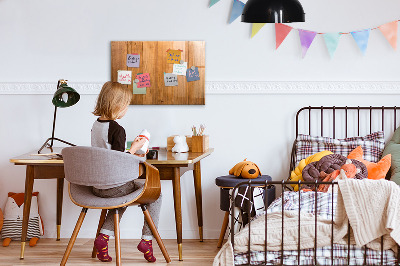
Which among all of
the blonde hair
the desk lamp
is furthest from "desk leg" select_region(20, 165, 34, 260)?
the blonde hair

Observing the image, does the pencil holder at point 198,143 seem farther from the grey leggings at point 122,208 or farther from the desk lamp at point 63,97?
the desk lamp at point 63,97

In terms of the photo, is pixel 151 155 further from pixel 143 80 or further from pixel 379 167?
pixel 379 167

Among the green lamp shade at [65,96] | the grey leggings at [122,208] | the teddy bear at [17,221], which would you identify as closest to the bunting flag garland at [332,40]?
the grey leggings at [122,208]

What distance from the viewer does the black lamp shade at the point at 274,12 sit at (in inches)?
121

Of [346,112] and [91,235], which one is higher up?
[346,112]

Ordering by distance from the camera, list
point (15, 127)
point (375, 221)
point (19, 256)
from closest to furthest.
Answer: point (375, 221) → point (19, 256) → point (15, 127)

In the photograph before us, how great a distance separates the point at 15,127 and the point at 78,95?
2.05ft

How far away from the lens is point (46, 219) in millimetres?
4445

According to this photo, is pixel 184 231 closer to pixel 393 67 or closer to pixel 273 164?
pixel 273 164

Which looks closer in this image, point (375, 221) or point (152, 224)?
point (375, 221)

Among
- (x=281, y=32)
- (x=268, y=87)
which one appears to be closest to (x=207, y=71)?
(x=268, y=87)

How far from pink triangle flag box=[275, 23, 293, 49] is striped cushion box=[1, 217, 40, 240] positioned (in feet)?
7.04

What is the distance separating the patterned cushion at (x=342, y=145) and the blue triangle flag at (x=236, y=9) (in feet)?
3.14

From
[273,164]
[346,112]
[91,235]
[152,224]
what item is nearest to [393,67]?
[346,112]
